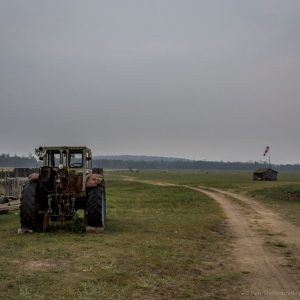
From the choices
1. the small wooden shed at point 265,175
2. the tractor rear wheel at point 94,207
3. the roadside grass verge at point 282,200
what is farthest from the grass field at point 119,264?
the small wooden shed at point 265,175

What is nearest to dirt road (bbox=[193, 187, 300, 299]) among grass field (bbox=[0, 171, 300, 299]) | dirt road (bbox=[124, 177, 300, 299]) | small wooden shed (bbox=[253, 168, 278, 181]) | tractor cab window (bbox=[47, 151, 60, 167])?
dirt road (bbox=[124, 177, 300, 299])

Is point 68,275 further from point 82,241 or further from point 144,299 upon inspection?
point 82,241

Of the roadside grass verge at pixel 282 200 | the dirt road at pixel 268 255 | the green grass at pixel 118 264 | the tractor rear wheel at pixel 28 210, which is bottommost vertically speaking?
the roadside grass verge at pixel 282 200

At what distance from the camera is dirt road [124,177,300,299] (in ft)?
31.6

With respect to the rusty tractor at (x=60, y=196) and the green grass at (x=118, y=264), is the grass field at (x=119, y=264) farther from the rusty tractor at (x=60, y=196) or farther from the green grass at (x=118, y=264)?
the rusty tractor at (x=60, y=196)

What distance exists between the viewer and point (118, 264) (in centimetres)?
1164

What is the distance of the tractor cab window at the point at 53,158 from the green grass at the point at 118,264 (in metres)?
2.31

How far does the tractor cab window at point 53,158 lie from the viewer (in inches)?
746

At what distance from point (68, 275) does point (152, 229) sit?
8598 millimetres

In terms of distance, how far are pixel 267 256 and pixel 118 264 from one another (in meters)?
4.12

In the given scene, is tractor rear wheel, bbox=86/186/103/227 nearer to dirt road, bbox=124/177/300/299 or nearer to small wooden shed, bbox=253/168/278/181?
dirt road, bbox=124/177/300/299

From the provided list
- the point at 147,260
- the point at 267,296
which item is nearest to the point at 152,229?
the point at 147,260

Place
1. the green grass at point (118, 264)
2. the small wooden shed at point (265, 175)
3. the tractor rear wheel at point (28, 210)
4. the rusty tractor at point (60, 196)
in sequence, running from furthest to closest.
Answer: the small wooden shed at point (265, 175)
the rusty tractor at point (60, 196)
the tractor rear wheel at point (28, 210)
the green grass at point (118, 264)

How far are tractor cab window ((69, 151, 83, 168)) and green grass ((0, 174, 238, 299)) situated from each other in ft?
7.34
